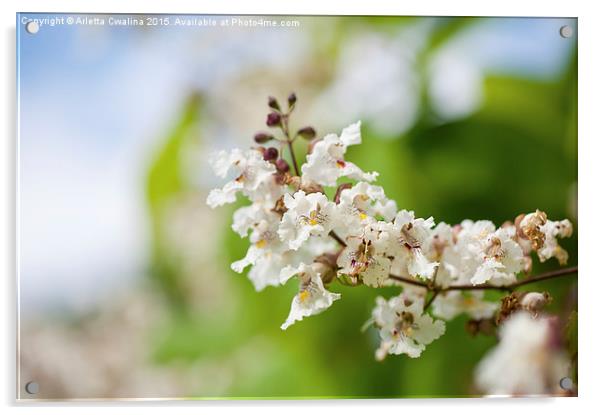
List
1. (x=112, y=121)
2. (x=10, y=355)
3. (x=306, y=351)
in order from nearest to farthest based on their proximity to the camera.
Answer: (x=10, y=355)
(x=112, y=121)
(x=306, y=351)

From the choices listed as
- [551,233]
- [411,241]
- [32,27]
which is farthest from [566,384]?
[32,27]

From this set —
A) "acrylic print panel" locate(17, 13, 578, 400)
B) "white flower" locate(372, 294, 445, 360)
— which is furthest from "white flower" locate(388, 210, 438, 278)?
"acrylic print panel" locate(17, 13, 578, 400)

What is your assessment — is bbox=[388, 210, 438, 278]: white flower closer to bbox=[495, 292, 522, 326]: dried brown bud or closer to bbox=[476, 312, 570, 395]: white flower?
bbox=[495, 292, 522, 326]: dried brown bud

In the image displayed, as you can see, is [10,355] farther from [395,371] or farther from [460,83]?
[460,83]

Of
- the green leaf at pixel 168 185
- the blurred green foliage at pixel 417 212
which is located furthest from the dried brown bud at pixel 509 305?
the green leaf at pixel 168 185

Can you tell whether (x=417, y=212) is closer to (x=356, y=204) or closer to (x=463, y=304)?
(x=463, y=304)
